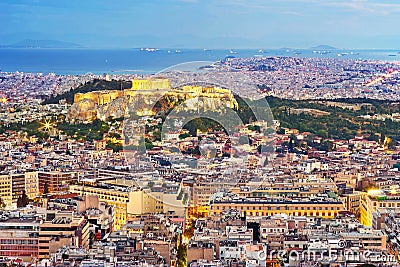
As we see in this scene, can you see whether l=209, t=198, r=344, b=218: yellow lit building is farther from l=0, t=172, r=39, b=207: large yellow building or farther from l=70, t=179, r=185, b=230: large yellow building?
l=0, t=172, r=39, b=207: large yellow building

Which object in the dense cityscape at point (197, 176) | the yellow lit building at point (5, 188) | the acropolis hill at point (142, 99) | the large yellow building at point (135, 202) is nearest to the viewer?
the dense cityscape at point (197, 176)

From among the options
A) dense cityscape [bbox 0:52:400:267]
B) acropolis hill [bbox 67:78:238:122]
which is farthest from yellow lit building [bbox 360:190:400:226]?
acropolis hill [bbox 67:78:238:122]

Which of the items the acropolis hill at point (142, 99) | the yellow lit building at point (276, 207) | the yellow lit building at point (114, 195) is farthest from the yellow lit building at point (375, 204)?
the acropolis hill at point (142, 99)

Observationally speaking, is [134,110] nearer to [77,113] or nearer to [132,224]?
[77,113]

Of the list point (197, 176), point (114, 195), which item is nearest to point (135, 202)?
point (114, 195)

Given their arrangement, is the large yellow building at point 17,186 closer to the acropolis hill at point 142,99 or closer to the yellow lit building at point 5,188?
the yellow lit building at point 5,188

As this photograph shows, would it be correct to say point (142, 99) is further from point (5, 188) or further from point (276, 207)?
point (276, 207)
